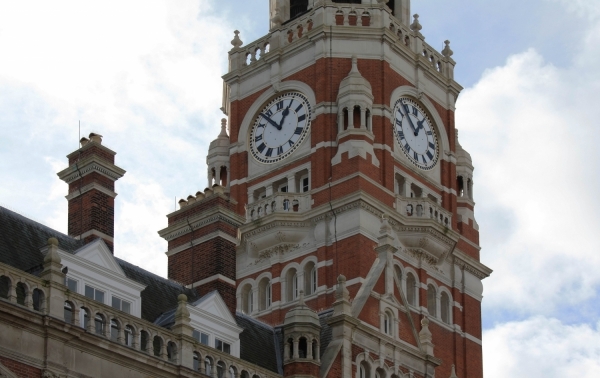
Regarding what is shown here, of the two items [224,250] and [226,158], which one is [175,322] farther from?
[226,158]

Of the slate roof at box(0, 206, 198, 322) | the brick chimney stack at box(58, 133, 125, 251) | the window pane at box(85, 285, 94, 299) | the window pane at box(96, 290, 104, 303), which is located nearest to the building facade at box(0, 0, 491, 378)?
the slate roof at box(0, 206, 198, 322)

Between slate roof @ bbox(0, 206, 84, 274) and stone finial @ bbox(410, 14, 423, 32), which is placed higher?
stone finial @ bbox(410, 14, 423, 32)

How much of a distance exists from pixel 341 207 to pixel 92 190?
21.2m

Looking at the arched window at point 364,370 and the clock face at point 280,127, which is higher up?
the clock face at point 280,127

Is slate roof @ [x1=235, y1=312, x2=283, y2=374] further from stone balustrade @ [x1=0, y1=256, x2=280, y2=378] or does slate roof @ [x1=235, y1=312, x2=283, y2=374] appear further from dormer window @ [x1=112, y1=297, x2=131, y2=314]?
dormer window @ [x1=112, y1=297, x2=131, y2=314]

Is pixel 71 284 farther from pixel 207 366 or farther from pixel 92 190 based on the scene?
pixel 207 366

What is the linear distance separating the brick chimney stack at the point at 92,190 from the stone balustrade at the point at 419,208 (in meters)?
22.7

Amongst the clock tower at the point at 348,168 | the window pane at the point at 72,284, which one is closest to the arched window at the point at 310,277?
the clock tower at the point at 348,168

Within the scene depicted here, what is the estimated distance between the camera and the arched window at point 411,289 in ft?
178

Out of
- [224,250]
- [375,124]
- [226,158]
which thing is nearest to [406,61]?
[375,124]

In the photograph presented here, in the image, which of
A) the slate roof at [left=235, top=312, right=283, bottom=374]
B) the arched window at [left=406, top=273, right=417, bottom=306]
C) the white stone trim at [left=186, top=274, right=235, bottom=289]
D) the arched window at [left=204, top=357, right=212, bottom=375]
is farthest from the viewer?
the arched window at [left=406, top=273, right=417, bottom=306]

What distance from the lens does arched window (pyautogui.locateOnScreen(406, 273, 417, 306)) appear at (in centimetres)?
5438

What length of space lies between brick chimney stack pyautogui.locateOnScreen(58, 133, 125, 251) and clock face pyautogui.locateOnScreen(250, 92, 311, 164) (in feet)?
77.4

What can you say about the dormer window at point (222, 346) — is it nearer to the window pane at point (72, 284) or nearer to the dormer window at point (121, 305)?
the dormer window at point (121, 305)
